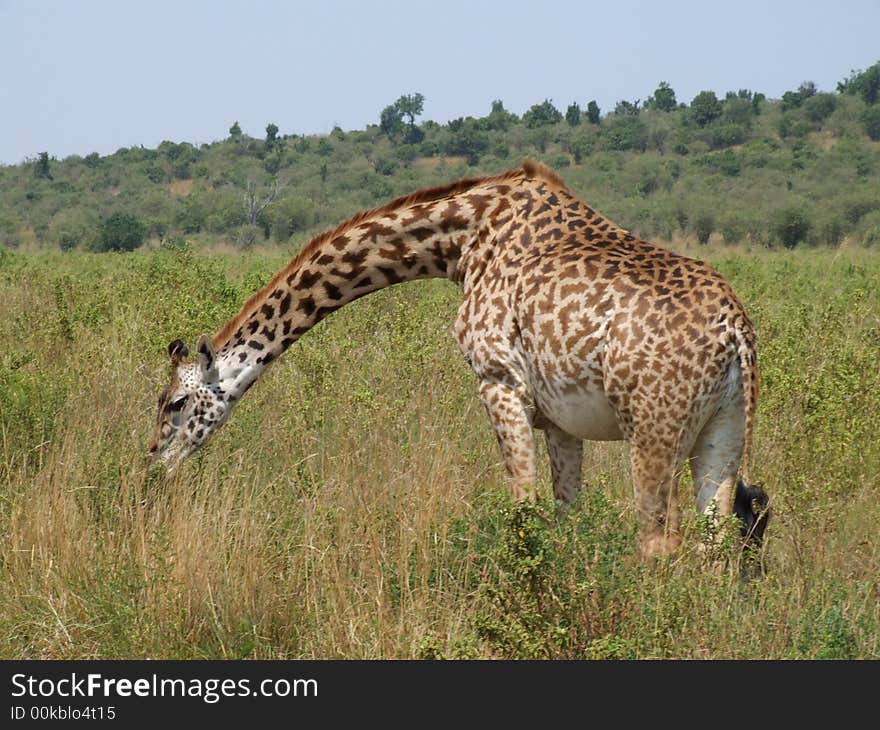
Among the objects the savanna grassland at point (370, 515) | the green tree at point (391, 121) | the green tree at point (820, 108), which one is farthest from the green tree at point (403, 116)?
the savanna grassland at point (370, 515)

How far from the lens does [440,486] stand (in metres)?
6.55

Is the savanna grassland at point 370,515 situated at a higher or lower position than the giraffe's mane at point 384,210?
lower

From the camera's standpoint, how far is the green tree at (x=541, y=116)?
8469cm

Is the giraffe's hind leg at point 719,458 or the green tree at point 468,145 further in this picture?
the green tree at point 468,145

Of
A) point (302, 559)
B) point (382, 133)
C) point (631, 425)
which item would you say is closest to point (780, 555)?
point (631, 425)

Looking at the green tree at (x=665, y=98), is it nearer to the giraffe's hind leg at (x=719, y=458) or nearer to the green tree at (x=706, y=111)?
the green tree at (x=706, y=111)

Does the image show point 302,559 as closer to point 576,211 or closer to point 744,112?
point 576,211

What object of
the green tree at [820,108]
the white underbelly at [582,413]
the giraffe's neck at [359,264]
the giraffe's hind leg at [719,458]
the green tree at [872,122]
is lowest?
the giraffe's hind leg at [719,458]

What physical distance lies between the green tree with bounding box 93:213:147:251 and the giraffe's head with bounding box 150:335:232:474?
37.7 m

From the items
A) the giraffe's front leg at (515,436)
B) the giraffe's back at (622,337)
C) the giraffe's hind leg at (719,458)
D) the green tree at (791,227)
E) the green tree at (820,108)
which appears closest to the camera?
the giraffe's back at (622,337)

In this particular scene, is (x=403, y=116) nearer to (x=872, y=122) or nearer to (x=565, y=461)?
(x=872, y=122)

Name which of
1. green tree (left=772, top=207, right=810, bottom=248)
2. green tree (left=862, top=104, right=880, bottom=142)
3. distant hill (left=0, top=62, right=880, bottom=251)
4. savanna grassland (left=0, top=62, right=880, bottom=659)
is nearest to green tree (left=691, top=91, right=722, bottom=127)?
distant hill (left=0, top=62, right=880, bottom=251)

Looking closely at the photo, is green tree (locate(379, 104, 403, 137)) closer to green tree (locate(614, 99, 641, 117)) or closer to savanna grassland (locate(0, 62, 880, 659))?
green tree (locate(614, 99, 641, 117))

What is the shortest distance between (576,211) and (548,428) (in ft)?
3.88
